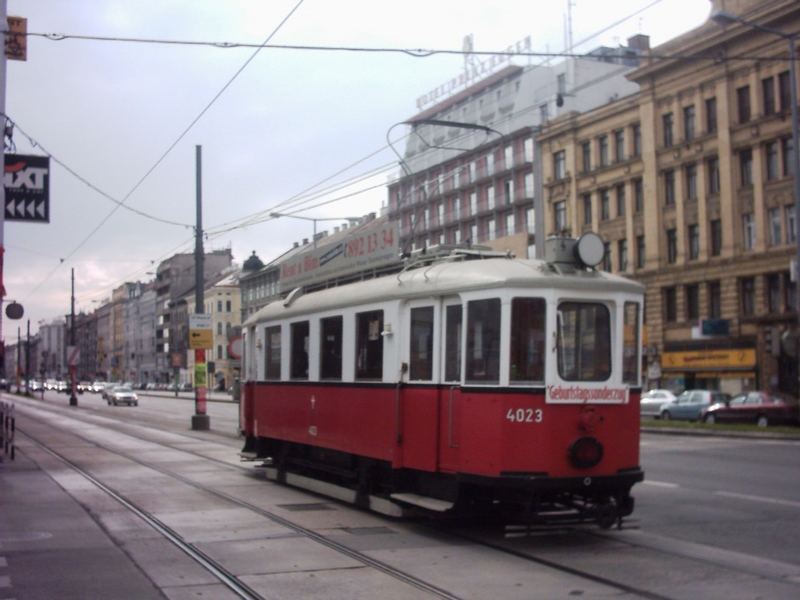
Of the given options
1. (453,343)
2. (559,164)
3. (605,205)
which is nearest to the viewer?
(453,343)

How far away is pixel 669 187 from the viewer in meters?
53.3

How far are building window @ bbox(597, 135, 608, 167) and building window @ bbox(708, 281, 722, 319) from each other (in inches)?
416

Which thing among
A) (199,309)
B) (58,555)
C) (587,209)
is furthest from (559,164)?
(58,555)

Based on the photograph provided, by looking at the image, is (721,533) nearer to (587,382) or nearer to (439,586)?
(587,382)

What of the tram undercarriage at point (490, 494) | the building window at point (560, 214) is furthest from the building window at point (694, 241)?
the tram undercarriage at point (490, 494)

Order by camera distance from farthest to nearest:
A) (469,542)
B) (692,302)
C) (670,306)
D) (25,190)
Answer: (670,306), (692,302), (25,190), (469,542)

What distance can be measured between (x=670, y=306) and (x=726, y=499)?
133 feet

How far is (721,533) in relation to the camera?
11266 mm

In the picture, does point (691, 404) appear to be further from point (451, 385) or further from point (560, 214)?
point (451, 385)

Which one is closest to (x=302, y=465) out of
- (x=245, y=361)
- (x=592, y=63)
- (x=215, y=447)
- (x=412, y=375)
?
(x=245, y=361)

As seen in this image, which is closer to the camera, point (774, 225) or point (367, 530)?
point (367, 530)

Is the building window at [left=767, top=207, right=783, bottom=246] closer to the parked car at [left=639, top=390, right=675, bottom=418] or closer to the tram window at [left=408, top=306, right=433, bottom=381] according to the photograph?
the parked car at [left=639, top=390, right=675, bottom=418]

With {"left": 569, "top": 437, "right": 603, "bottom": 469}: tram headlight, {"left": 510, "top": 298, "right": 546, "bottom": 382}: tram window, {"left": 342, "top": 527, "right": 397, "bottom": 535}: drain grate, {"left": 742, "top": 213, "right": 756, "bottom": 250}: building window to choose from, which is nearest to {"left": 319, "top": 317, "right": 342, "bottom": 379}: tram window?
{"left": 342, "top": 527, "right": 397, "bottom": 535}: drain grate

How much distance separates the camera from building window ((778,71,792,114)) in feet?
149
